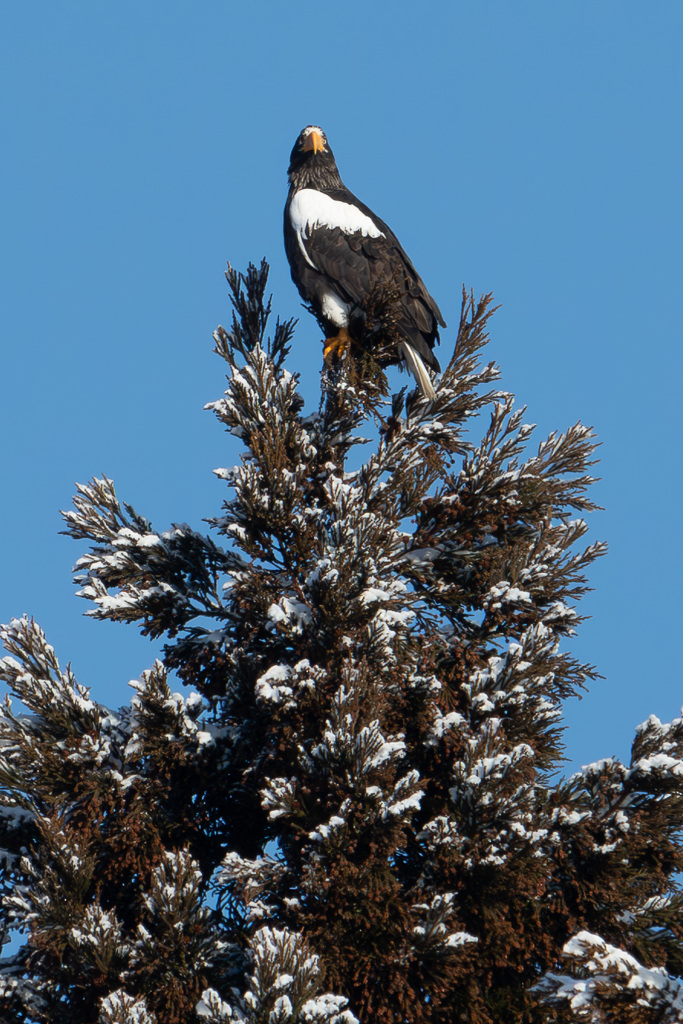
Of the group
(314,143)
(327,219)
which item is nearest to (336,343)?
(327,219)

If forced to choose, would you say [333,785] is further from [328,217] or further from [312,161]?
[312,161]

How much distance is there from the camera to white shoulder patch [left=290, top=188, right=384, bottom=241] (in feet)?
28.5

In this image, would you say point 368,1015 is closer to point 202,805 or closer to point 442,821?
point 442,821

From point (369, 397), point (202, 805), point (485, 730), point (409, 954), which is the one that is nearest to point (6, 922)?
point (202, 805)

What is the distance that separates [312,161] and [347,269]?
6.14 ft

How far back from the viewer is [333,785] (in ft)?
14.0

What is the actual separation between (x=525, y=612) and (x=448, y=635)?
0.41 metres

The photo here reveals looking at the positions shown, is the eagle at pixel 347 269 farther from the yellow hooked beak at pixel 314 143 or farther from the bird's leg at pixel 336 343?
the yellow hooked beak at pixel 314 143

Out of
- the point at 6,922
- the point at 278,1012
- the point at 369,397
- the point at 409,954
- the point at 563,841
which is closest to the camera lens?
the point at 278,1012

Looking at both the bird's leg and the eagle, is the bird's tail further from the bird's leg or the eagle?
the bird's leg

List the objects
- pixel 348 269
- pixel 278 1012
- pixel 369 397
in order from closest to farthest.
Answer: pixel 278 1012 < pixel 369 397 < pixel 348 269

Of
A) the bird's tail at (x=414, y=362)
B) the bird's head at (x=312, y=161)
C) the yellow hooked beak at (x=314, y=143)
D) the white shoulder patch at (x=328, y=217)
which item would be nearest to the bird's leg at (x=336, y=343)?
the bird's tail at (x=414, y=362)

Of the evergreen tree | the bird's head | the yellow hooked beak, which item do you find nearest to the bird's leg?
the evergreen tree

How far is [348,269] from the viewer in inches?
331
